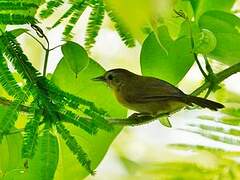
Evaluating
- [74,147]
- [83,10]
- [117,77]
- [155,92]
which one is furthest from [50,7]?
[117,77]

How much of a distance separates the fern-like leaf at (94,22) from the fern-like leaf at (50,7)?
3 cm

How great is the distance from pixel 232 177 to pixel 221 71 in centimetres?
15

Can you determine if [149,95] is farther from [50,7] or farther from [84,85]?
[50,7]

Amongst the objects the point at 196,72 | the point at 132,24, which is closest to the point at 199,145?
the point at 196,72

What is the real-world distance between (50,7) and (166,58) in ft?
0.49

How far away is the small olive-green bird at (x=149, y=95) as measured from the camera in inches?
22.5

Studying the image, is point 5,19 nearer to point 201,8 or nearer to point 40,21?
point 40,21

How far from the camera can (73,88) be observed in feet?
1.87

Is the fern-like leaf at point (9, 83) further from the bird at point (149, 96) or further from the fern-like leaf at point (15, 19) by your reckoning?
the bird at point (149, 96)

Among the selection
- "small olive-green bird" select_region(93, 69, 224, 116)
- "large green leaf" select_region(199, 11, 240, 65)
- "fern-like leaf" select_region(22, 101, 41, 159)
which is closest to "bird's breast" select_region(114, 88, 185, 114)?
"small olive-green bird" select_region(93, 69, 224, 116)

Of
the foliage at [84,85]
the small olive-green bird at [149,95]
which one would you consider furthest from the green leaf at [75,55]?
the small olive-green bird at [149,95]

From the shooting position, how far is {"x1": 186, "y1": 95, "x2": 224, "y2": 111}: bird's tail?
54 cm

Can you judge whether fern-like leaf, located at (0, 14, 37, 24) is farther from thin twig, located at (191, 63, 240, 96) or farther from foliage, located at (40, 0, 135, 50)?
thin twig, located at (191, 63, 240, 96)

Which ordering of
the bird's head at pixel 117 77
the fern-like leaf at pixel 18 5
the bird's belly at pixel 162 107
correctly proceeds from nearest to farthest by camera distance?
the fern-like leaf at pixel 18 5
the bird's belly at pixel 162 107
the bird's head at pixel 117 77
